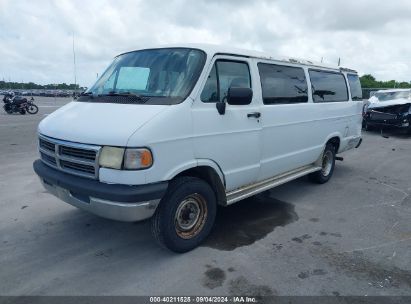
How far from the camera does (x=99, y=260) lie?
362 centimetres

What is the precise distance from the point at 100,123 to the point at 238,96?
1.50m

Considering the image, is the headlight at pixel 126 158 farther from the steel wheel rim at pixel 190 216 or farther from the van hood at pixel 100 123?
the steel wheel rim at pixel 190 216

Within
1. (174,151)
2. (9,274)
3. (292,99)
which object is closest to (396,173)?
(292,99)

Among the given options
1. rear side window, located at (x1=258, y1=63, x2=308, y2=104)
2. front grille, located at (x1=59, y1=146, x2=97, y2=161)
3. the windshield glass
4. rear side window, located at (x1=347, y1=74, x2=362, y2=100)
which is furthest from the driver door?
the windshield glass

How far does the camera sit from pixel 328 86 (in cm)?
623

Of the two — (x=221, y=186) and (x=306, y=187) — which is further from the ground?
(x=221, y=186)

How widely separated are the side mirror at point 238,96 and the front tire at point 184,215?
0.97 m

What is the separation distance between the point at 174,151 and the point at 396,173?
239 inches

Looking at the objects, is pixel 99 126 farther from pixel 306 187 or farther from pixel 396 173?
pixel 396 173

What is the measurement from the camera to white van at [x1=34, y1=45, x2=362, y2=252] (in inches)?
126

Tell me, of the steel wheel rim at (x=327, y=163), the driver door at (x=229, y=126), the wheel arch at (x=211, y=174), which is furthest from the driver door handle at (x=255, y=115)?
the steel wheel rim at (x=327, y=163)

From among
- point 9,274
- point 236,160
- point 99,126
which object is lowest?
point 9,274

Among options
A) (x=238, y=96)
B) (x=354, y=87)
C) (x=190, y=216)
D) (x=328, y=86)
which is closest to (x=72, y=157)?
(x=190, y=216)

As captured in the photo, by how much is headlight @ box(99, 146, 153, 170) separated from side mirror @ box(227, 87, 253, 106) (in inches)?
47.4
